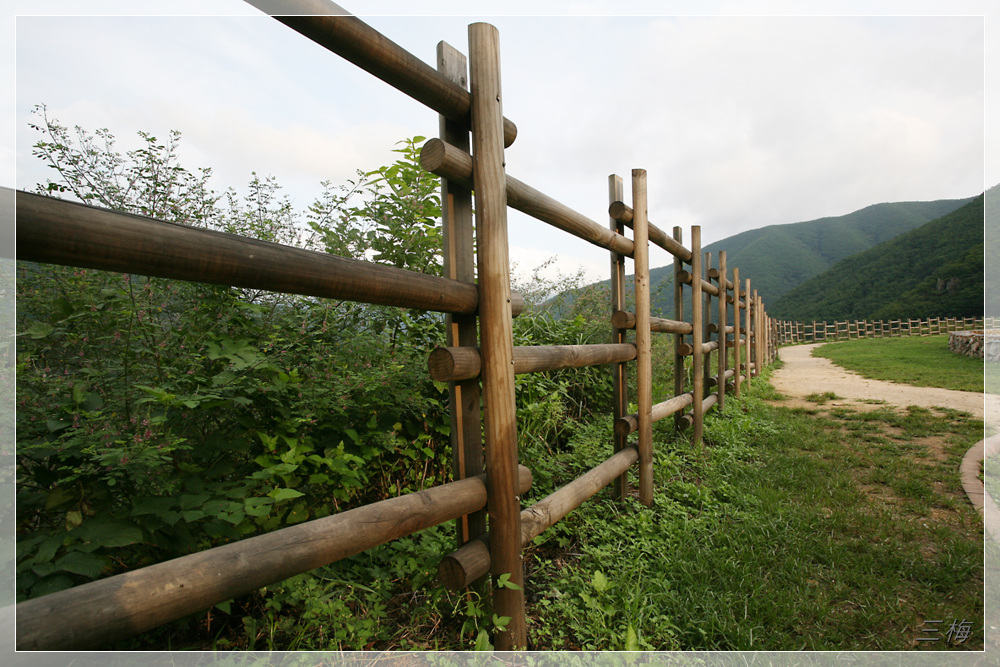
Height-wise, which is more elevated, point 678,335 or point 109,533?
point 678,335

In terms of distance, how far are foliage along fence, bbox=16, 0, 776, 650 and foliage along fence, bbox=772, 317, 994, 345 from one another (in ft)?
101

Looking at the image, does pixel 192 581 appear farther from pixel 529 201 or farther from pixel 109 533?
pixel 529 201

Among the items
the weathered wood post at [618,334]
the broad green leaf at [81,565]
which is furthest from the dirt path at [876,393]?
the broad green leaf at [81,565]

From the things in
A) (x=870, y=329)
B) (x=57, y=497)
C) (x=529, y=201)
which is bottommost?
(x=870, y=329)

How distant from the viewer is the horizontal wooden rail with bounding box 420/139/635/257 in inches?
71.7

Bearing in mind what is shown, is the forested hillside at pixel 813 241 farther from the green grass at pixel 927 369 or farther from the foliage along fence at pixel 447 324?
the foliage along fence at pixel 447 324

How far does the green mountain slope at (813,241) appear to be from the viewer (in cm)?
8325

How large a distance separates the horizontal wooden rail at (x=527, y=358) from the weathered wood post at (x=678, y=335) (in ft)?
6.69

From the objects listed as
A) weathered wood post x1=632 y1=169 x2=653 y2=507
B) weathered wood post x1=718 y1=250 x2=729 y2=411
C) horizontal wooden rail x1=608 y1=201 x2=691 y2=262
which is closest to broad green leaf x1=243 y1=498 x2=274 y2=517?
weathered wood post x1=632 y1=169 x2=653 y2=507

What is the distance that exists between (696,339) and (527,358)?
3562 mm

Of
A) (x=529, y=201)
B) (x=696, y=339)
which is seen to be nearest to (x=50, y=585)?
(x=529, y=201)

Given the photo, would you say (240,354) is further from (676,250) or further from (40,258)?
(676,250)

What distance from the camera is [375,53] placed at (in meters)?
1.57

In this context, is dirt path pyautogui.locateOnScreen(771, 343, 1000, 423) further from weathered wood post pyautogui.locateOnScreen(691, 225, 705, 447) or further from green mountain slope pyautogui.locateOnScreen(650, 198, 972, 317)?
green mountain slope pyautogui.locateOnScreen(650, 198, 972, 317)
